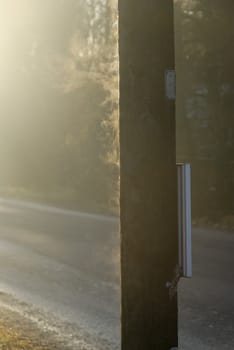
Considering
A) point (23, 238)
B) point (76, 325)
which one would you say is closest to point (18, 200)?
point (23, 238)

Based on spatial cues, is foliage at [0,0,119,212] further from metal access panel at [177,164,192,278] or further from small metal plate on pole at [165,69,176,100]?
metal access panel at [177,164,192,278]

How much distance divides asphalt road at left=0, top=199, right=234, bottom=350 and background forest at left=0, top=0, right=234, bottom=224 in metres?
4.13

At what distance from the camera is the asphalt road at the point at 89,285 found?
6.40 m

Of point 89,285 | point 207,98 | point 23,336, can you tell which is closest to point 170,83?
point 23,336

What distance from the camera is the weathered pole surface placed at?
137 inches

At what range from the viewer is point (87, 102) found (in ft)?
74.2

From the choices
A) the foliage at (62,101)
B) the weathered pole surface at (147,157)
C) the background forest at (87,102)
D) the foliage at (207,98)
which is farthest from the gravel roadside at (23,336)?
the foliage at (62,101)

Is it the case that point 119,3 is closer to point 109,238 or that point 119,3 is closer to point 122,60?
point 122,60

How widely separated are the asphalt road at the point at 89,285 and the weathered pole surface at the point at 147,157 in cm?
259

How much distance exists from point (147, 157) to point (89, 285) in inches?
218

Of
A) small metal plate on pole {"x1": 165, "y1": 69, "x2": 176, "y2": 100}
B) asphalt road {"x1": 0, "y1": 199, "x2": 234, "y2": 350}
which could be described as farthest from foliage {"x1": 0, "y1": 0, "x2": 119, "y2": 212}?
small metal plate on pole {"x1": 165, "y1": 69, "x2": 176, "y2": 100}

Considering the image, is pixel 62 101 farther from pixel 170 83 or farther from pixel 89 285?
pixel 170 83

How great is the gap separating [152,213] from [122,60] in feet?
2.91

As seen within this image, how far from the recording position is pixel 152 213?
136 inches
